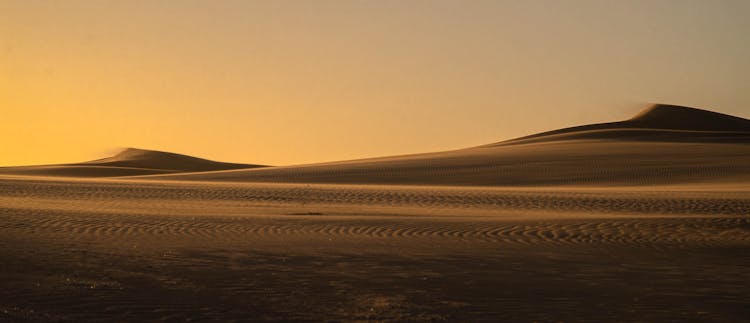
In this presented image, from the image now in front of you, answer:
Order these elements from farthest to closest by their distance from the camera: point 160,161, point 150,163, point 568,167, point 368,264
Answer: point 160,161, point 150,163, point 568,167, point 368,264

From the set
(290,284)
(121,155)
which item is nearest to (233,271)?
(290,284)

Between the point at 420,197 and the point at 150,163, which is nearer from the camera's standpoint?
the point at 420,197

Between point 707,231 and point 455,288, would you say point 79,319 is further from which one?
point 707,231

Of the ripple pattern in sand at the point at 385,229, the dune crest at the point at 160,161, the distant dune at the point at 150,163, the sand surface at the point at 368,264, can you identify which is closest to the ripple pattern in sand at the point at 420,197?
the sand surface at the point at 368,264

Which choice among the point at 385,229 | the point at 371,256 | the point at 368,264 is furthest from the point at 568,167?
the point at 368,264

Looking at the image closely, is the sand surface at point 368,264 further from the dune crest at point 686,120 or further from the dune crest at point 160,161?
the dune crest at point 160,161

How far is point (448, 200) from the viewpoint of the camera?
79.8 ft

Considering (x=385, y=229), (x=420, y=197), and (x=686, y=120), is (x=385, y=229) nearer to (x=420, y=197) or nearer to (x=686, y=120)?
(x=420, y=197)

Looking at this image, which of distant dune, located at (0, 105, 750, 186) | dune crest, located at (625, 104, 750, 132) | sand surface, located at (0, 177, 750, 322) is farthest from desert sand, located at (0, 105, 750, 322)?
dune crest, located at (625, 104, 750, 132)

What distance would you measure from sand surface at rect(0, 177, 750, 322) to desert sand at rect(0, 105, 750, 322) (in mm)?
28

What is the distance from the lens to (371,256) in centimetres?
1106

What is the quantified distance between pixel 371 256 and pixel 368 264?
31.7 inches

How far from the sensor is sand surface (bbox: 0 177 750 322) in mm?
7453

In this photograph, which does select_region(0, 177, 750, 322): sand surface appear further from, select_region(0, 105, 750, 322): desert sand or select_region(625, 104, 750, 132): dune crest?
select_region(625, 104, 750, 132): dune crest
